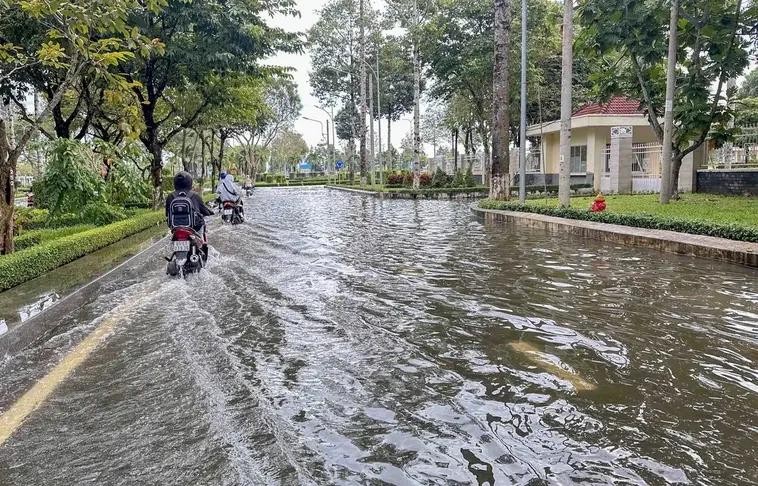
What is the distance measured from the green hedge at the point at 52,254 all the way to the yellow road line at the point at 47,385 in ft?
9.91

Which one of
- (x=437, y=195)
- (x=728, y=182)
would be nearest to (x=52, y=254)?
(x=728, y=182)

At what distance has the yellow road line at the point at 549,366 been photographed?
430 cm

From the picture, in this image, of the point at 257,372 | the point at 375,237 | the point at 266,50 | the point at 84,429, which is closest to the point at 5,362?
the point at 84,429

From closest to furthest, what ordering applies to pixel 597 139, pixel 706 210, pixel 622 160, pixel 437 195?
1. pixel 706 210
2. pixel 622 160
3. pixel 437 195
4. pixel 597 139

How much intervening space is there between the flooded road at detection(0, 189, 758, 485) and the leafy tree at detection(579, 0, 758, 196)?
39.3 ft

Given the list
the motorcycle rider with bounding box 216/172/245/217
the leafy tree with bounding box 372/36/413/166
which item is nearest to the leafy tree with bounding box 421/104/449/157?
the leafy tree with bounding box 372/36/413/166

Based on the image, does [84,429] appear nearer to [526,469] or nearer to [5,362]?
[5,362]

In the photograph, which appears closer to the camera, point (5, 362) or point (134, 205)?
point (5, 362)

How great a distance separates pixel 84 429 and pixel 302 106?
68156 mm

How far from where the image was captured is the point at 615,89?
815 inches

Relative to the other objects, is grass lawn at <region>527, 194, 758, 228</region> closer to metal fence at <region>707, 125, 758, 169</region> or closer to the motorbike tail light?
metal fence at <region>707, 125, 758, 169</region>

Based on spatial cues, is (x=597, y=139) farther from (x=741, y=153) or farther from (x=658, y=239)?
(x=658, y=239)

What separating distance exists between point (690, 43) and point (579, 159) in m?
17.5

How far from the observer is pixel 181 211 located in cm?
841
